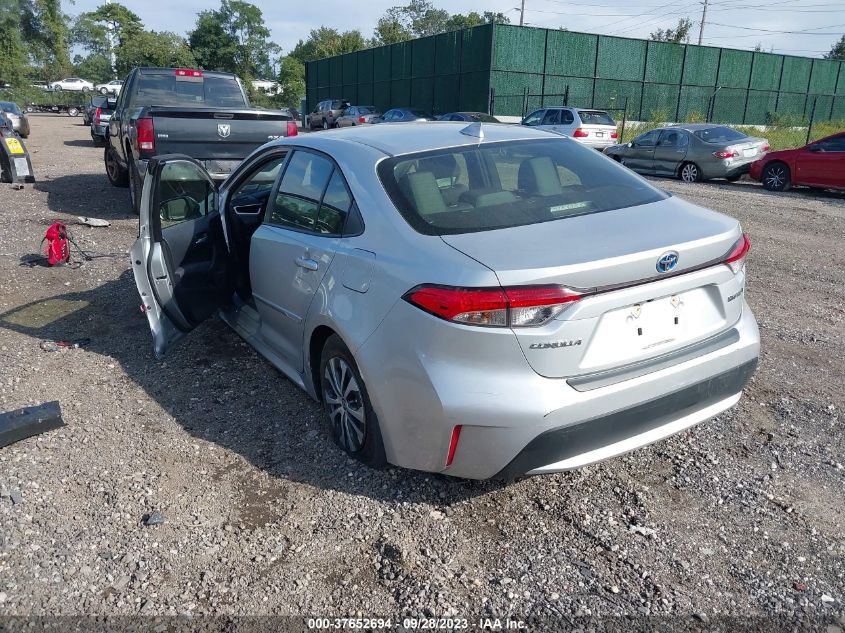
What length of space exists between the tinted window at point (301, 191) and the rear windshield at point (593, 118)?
17915 millimetres

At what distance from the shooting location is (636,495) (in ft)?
11.0

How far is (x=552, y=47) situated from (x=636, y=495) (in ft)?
105

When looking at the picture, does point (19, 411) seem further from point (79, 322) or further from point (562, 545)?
point (562, 545)

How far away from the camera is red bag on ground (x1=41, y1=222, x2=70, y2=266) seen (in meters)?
7.23

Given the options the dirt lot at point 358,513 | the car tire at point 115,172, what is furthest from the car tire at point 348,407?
the car tire at point 115,172

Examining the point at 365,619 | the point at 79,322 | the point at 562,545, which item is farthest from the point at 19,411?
the point at 562,545

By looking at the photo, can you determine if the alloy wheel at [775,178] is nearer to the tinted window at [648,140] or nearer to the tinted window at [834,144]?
the tinted window at [834,144]

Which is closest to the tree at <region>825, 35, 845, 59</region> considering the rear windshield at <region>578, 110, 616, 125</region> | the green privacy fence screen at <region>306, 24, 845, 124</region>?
the green privacy fence screen at <region>306, 24, 845, 124</region>

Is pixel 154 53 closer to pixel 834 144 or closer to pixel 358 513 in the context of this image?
pixel 834 144

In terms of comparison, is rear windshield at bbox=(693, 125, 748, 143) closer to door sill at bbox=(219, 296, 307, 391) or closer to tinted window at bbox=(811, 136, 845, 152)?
tinted window at bbox=(811, 136, 845, 152)

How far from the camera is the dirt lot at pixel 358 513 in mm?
2727

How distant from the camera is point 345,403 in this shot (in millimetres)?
3523

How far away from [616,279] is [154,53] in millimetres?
62564

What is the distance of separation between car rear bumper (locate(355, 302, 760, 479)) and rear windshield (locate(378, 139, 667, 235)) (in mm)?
570
